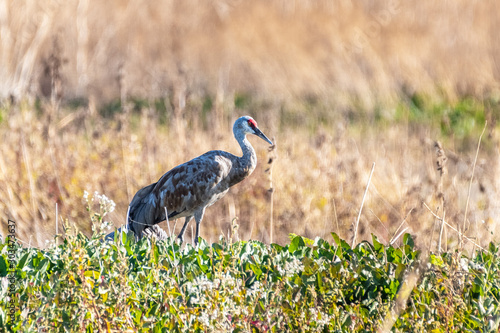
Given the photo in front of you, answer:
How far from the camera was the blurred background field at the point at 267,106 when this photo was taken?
5.64 metres

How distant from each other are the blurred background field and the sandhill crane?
427mm

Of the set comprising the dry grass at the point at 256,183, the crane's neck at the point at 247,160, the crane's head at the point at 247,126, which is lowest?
the dry grass at the point at 256,183

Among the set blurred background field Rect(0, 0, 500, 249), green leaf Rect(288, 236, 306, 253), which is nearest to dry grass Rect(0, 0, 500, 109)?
blurred background field Rect(0, 0, 500, 249)

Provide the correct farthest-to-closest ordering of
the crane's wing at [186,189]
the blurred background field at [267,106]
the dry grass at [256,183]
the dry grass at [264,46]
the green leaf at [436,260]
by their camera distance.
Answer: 1. the dry grass at [264,46]
2. the blurred background field at [267,106]
3. the dry grass at [256,183]
4. the crane's wing at [186,189]
5. the green leaf at [436,260]

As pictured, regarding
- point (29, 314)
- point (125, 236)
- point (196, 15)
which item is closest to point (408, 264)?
point (125, 236)

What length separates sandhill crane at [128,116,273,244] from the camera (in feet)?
15.9

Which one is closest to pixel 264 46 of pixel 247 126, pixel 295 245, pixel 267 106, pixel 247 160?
pixel 267 106

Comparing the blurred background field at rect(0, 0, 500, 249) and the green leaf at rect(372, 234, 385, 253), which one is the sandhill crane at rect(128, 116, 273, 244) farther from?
the green leaf at rect(372, 234, 385, 253)

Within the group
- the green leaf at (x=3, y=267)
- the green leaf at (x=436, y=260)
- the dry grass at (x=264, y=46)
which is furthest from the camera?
the dry grass at (x=264, y=46)

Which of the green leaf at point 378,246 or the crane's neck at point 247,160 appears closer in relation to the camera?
the green leaf at point 378,246

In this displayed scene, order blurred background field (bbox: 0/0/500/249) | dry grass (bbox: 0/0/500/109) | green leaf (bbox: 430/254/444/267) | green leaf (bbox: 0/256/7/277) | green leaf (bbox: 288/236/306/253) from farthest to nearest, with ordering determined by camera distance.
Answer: dry grass (bbox: 0/0/500/109)
blurred background field (bbox: 0/0/500/249)
green leaf (bbox: 288/236/306/253)
green leaf (bbox: 0/256/7/277)
green leaf (bbox: 430/254/444/267)

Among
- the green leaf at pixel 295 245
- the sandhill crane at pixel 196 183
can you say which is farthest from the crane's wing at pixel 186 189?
the green leaf at pixel 295 245

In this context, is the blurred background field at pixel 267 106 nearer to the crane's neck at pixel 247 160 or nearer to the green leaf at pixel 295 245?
the crane's neck at pixel 247 160

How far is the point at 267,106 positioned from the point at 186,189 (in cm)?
601
